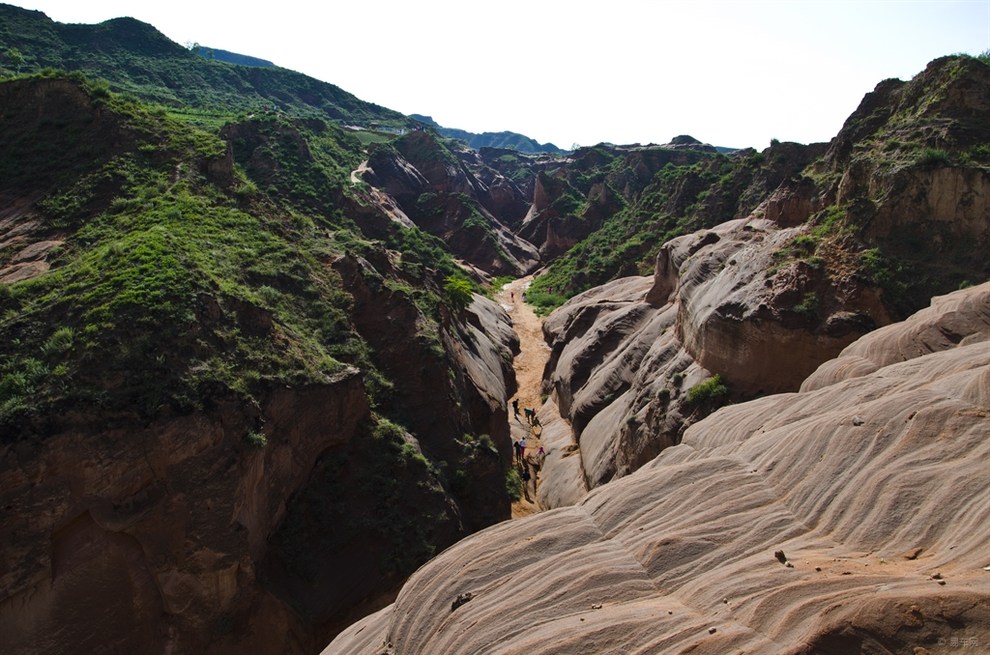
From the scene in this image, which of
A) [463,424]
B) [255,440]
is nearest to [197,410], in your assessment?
[255,440]

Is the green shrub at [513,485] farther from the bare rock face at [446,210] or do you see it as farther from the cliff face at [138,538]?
the bare rock face at [446,210]

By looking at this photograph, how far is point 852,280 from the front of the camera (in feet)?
67.5

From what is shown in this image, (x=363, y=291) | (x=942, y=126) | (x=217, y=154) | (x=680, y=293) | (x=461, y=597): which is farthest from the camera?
(x=217, y=154)

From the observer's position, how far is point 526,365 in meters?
44.8

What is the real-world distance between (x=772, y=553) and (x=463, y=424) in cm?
1672

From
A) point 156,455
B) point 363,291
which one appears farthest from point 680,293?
point 156,455

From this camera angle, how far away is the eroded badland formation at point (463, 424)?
977 centimetres

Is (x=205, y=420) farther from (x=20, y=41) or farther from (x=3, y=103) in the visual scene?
(x=20, y=41)

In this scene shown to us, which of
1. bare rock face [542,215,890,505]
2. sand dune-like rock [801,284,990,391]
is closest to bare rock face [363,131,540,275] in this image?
bare rock face [542,215,890,505]

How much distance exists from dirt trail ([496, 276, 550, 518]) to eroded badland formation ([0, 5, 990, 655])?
0.47 meters

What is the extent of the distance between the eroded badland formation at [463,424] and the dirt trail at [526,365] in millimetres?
469

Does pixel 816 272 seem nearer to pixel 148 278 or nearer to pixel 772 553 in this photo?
pixel 772 553

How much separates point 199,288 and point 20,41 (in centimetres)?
7710

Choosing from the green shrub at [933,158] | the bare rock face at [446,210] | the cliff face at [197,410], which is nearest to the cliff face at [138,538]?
the cliff face at [197,410]
